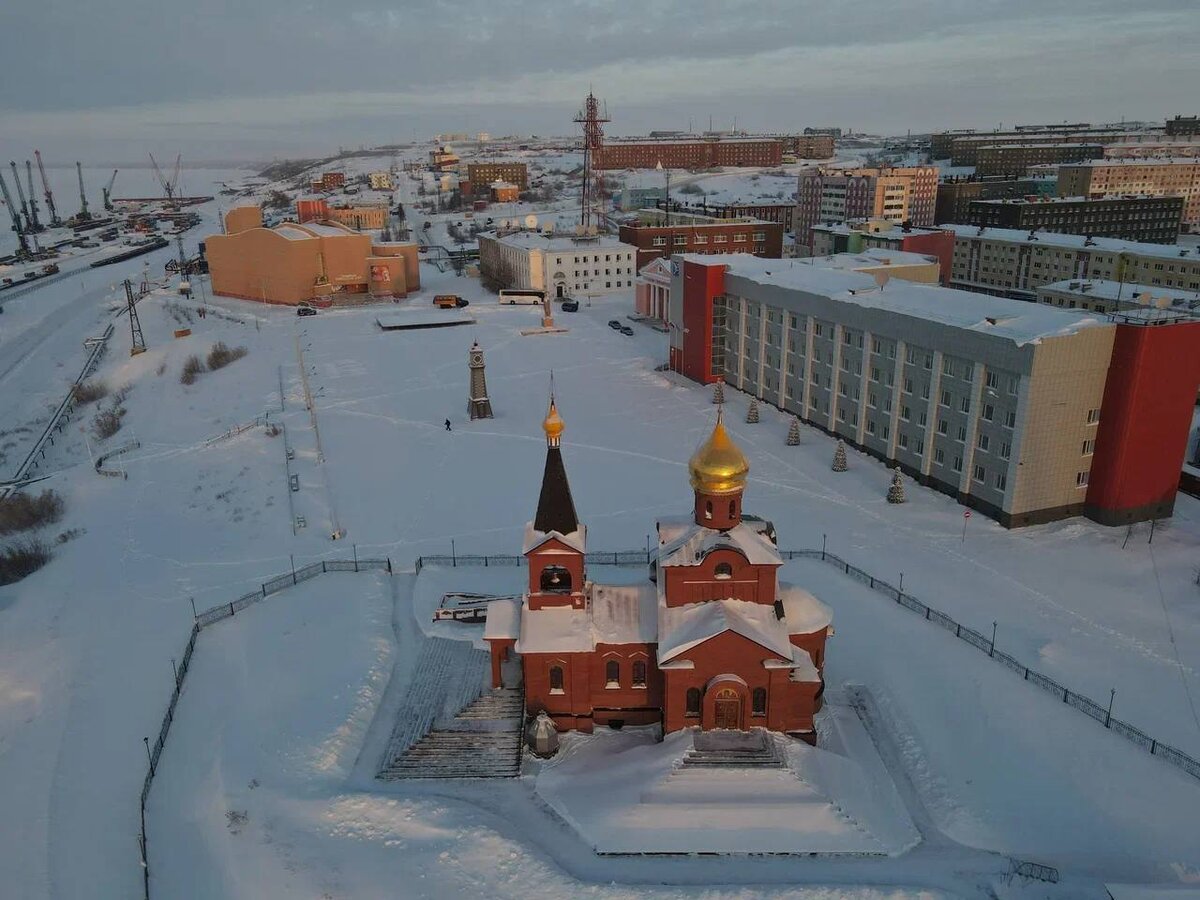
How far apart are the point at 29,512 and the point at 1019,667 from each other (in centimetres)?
3652

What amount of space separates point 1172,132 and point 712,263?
668 feet

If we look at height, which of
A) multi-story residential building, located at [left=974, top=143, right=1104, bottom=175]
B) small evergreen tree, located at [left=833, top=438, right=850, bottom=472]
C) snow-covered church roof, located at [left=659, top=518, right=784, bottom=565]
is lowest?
small evergreen tree, located at [left=833, top=438, right=850, bottom=472]

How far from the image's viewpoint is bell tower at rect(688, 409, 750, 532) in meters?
18.8

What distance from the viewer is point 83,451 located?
46031 millimetres

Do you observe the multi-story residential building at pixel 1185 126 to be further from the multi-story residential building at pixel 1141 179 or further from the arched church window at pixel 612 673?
the arched church window at pixel 612 673

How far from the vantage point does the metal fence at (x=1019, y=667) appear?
62.5 feet

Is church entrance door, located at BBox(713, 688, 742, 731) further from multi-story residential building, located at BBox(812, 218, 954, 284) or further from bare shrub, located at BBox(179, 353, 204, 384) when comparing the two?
multi-story residential building, located at BBox(812, 218, 954, 284)

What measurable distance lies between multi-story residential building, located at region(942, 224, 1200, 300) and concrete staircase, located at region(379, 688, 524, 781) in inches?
2348

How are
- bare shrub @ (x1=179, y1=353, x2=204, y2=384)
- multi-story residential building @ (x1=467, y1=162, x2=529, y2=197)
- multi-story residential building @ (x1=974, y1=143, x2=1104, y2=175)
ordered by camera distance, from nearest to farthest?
1. bare shrub @ (x1=179, y1=353, x2=204, y2=384)
2. multi-story residential building @ (x1=974, y1=143, x2=1104, y2=175)
3. multi-story residential building @ (x1=467, y1=162, x2=529, y2=197)

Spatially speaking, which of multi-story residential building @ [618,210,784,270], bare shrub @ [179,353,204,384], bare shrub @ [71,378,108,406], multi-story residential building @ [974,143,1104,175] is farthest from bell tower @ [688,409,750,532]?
multi-story residential building @ [974,143,1104,175]

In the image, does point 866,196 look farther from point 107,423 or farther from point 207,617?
point 207,617

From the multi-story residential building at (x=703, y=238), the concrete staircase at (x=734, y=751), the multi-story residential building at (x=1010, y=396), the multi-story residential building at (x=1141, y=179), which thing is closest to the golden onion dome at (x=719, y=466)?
the concrete staircase at (x=734, y=751)

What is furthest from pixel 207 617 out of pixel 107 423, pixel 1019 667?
pixel 107 423

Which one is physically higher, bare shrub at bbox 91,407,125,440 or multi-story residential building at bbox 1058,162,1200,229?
multi-story residential building at bbox 1058,162,1200,229
